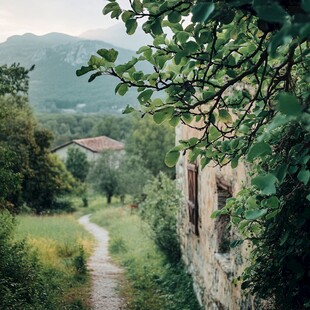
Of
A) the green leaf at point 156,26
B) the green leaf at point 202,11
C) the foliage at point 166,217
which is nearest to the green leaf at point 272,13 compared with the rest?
the green leaf at point 202,11

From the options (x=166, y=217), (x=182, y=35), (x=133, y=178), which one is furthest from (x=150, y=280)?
(x=133, y=178)

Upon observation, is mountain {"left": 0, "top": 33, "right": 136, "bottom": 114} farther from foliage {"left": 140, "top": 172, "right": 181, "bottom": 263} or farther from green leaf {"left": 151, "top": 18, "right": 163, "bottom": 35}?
green leaf {"left": 151, "top": 18, "right": 163, "bottom": 35}

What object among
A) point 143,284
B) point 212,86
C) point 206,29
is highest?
point 206,29

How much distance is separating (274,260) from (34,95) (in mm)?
109439

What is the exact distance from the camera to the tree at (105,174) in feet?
99.0

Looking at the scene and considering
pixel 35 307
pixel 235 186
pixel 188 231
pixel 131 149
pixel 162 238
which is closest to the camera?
pixel 235 186

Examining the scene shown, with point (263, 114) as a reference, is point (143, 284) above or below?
below

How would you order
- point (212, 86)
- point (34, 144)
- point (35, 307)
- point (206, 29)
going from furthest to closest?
point (34, 144) → point (35, 307) → point (212, 86) → point (206, 29)

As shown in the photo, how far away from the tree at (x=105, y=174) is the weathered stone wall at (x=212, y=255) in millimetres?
21355

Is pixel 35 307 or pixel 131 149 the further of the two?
pixel 131 149

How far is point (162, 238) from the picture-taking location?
1065 cm

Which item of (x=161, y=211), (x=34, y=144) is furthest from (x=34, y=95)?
(x=161, y=211)

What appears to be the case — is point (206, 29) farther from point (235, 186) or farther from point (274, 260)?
point (235, 186)

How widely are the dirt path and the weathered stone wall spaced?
160cm
